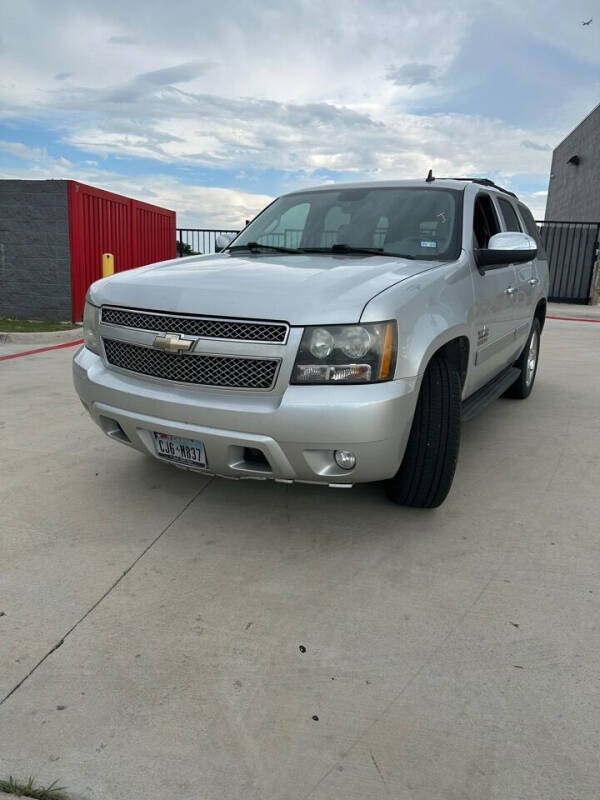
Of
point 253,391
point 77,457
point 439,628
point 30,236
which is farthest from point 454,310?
point 30,236

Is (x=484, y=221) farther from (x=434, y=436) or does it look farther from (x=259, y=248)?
(x=434, y=436)

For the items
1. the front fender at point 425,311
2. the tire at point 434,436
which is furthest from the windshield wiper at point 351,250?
the tire at point 434,436

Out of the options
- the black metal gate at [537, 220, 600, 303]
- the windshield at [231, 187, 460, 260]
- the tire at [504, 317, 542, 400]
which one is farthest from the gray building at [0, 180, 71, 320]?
the black metal gate at [537, 220, 600, 303]

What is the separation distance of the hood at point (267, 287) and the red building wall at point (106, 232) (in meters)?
8.32

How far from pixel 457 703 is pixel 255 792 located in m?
0.70

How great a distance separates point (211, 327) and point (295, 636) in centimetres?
131

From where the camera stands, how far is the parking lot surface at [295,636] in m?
1.74

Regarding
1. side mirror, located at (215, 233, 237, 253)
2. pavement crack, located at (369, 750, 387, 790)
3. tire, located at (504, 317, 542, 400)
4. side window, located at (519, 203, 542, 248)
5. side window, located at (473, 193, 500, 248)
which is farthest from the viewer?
tire, located at (504, 317, 542, 400)

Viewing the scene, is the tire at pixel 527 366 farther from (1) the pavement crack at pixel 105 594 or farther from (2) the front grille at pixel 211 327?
(2) the front grille at pixel 211 327

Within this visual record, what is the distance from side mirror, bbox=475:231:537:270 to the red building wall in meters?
8.92

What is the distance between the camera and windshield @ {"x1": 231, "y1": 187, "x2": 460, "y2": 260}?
11.9 feet

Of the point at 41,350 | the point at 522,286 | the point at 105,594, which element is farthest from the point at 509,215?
the point at 41,350

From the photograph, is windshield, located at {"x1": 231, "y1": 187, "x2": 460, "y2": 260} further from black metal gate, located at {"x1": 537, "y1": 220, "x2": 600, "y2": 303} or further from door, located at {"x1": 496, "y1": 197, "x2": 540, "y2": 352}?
black metal gate, located at {"x1": 537, "y1": 220, "x2": 600, "y2": 303}

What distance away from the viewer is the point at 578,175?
87.6 ft
